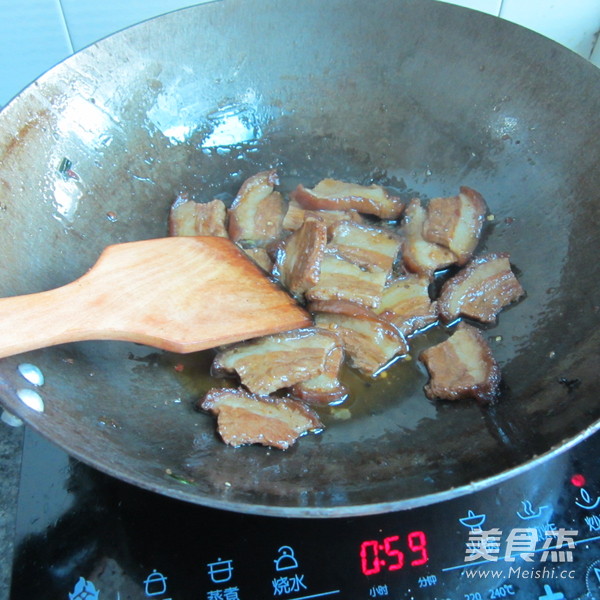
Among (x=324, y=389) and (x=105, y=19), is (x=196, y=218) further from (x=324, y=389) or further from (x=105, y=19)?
(x=105, y=19)

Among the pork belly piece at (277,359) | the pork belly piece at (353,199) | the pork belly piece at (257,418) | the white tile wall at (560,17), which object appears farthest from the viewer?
the white tile wall at (560,17)

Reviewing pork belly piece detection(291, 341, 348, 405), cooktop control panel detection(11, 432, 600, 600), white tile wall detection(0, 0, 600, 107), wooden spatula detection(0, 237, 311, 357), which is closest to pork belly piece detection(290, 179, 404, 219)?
wooden spatula detection(0, 237, 311, 357)

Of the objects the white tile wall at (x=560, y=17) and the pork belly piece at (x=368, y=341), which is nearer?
the pork belly piece at (x=368, y=341)

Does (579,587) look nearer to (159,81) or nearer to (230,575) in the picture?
(230,575)

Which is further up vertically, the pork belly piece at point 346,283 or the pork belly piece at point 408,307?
the pork belly piece at point 346,283

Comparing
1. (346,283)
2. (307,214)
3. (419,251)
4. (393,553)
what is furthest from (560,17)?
(393,553)

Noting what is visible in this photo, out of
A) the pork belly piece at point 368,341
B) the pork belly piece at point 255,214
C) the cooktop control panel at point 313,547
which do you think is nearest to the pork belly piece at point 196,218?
the pork belly piece at point 255,214

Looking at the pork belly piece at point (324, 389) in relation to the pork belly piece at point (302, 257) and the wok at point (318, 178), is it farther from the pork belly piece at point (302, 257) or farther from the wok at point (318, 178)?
the pork belly piece at point (302, 257)
